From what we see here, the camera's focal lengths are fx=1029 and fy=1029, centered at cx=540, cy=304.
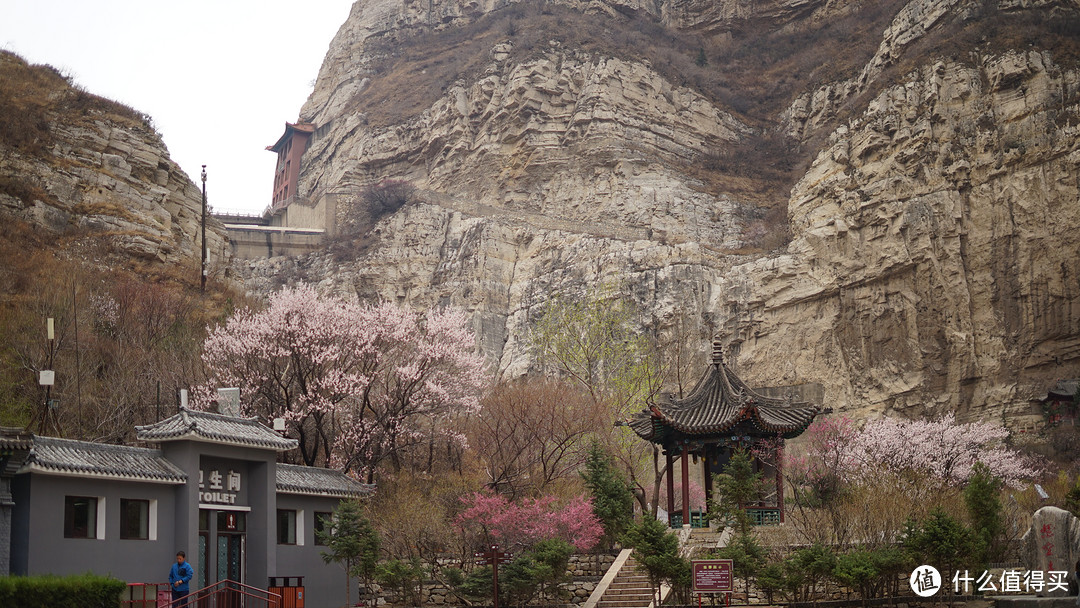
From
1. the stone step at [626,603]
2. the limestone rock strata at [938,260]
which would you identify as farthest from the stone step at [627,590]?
the limestone rock strata at [938,260]

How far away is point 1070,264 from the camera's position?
50.5 meters

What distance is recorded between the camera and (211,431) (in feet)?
78.6

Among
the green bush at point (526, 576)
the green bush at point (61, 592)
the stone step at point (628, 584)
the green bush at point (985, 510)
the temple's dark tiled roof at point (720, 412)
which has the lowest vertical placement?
the stone step at point (628, 584)

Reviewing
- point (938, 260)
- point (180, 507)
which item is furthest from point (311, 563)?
point (938, 260)

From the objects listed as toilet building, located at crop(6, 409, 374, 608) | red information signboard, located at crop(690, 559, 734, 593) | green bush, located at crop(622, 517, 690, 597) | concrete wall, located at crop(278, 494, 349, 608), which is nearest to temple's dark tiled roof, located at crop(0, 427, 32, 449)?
toilet building, located at crop(6, 409, 374, 608)

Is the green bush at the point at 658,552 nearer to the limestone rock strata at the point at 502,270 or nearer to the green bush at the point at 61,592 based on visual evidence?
the green bush at the point at 61,592

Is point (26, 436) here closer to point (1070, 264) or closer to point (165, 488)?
point (165, 488)

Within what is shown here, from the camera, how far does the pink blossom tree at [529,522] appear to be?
2603 centimetres

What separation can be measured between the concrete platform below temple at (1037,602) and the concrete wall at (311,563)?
1611 centimetres

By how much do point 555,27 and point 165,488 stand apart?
215 feet

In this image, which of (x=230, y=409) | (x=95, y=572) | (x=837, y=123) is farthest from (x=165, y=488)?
(x=837, y=123)

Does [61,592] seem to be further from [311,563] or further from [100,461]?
[311,563]

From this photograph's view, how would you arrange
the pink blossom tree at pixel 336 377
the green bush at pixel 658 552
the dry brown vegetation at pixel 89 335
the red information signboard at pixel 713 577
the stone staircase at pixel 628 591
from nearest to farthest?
the red information signboard at pixel 713 577 → the green bush at pixel 658 552 → the stone staircase at pixel 628 591 → the dry brown vegetation at pixel 89 335 → the pink blossom tree at pixel 336 377

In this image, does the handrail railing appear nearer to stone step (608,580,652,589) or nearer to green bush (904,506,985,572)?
stone step (608,580,652,589)
